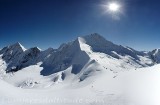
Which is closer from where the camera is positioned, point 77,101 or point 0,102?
point 0,102

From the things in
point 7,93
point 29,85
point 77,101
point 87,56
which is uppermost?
point 87,56

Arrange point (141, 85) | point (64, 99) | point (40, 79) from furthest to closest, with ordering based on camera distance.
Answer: point (40, 79)
point (141, 85)
point (64, 99)

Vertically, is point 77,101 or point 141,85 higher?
point 141,85

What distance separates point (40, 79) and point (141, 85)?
15318 centimetres

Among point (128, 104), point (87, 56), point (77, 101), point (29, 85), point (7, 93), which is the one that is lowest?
point (128, 104)

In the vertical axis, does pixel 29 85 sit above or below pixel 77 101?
above

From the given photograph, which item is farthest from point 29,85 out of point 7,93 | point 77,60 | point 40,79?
point 7,93

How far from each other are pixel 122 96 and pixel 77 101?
646cm

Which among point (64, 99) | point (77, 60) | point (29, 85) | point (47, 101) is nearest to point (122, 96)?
point (64, 99)

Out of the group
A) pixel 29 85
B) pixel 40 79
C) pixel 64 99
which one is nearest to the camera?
pixel 64 99

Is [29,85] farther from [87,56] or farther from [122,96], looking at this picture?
[122,96]

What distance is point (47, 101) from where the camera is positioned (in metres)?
30.4

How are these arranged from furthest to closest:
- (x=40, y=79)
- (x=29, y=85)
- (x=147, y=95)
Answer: (x=40, y=79), (x=29, y=85), (x=147, y=95)

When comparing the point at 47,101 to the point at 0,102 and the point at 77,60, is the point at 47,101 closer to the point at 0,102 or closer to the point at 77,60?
the point at 0,102
